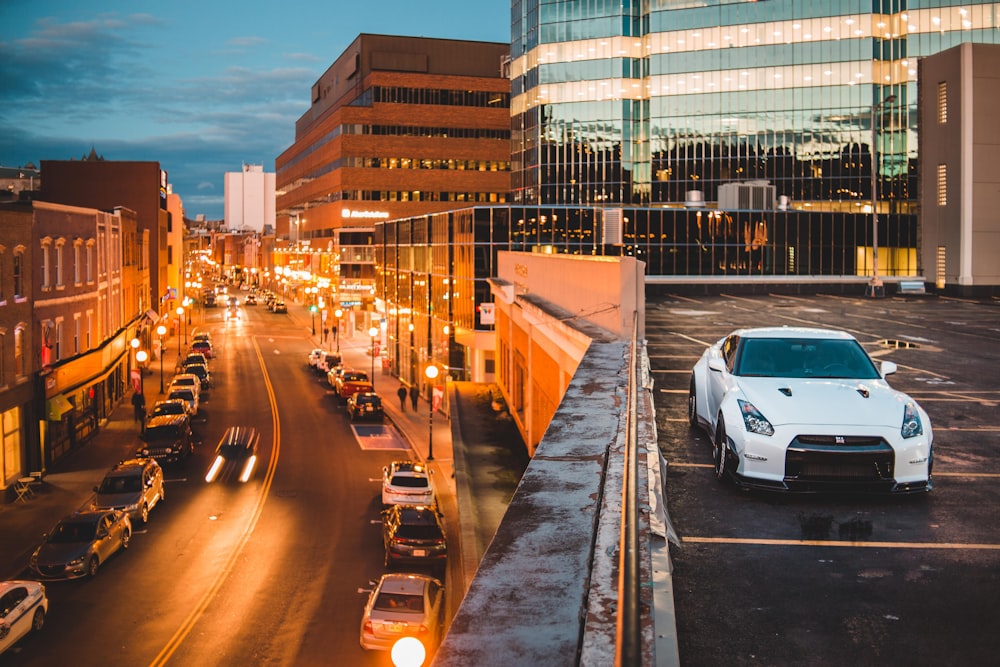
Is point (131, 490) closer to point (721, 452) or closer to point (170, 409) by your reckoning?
point (170, 409)

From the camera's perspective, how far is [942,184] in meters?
73.3

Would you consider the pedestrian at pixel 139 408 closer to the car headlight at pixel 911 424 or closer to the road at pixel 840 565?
the road at pixel 840 565

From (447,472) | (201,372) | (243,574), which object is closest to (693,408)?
(243,574)

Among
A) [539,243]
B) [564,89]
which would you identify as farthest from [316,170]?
[539,243]

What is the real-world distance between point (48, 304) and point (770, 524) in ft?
123

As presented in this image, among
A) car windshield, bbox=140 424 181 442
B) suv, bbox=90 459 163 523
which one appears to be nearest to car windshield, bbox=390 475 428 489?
suv, bbox=90 459 163 523

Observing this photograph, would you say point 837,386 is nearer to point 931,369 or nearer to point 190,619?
point 931,369

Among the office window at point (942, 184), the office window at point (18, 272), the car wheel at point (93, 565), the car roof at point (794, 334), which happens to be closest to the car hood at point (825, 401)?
the car roof at point (794, 334)

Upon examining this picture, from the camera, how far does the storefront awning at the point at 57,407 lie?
3825cm

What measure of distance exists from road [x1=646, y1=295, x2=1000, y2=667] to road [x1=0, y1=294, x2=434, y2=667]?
11.7 metres

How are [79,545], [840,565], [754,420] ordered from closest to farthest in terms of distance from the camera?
[840,565] < [754,420] < [79,545]

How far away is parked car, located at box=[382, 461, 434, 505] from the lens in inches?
1284

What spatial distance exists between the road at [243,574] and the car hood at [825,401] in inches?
509

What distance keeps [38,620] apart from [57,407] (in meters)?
19.2
